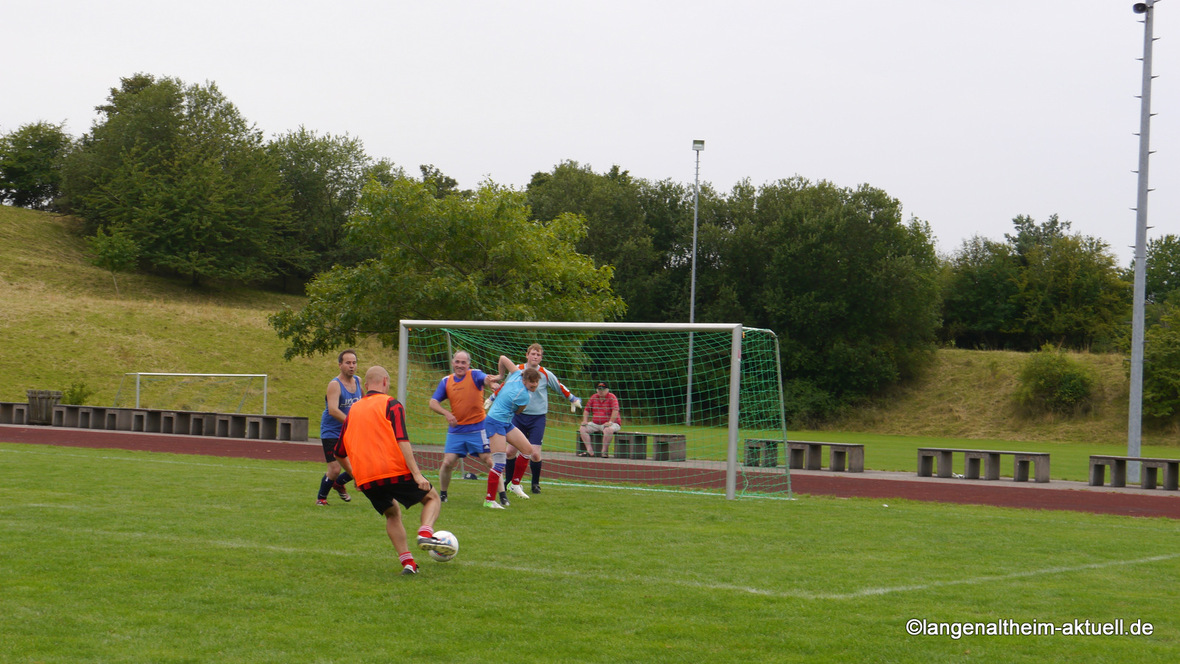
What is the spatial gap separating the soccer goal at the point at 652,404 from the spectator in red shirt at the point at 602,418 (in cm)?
30

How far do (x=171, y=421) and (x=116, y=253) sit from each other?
30949 mm

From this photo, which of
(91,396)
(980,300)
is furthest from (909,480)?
(980,300)

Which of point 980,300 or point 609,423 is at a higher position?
point 980,300

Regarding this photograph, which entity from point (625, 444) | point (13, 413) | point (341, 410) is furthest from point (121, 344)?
point (341, 410)

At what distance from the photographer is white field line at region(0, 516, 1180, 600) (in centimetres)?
712

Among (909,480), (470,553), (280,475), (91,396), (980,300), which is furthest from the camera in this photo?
(980,300)

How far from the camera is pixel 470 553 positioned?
28.1 ft

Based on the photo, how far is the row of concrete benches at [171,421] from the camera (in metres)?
24.9

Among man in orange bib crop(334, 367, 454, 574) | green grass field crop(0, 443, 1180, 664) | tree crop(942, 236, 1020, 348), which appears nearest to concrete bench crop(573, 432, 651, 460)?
green grass field crop(0, 443, 1180, 664)

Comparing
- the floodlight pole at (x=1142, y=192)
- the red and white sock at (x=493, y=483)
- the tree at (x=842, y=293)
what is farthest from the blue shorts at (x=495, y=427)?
the tree at (x=842, y=293)

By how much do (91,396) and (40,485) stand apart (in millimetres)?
23057

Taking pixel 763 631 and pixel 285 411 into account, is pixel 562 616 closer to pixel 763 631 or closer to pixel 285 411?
pixel 763 631

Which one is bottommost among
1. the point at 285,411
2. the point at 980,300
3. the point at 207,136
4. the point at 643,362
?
the point at 285,411

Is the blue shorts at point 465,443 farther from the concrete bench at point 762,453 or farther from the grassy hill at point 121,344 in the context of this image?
the grassy hill at point 121,344
